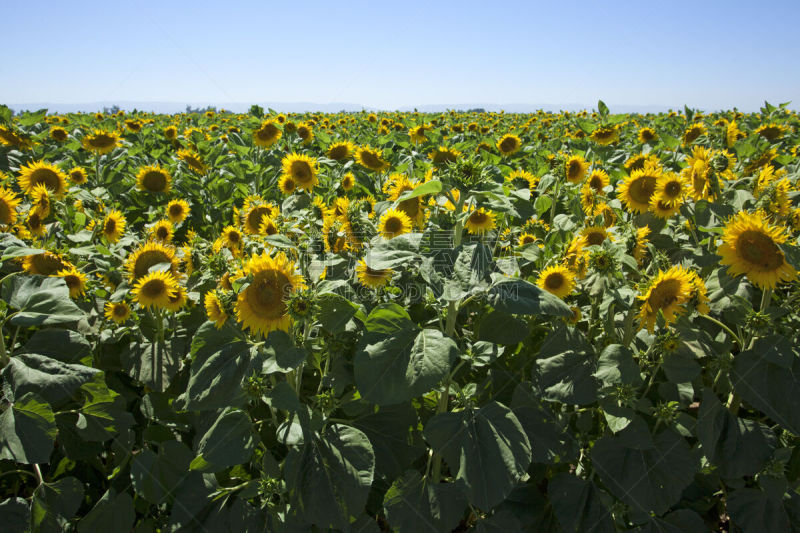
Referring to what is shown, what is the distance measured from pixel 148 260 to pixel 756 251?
3218 millimetres

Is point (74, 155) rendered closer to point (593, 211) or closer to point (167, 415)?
point (167, 415)

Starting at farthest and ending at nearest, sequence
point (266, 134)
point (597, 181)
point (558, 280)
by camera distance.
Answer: point (266, 134)
point (597, 181)
point (558, 280)

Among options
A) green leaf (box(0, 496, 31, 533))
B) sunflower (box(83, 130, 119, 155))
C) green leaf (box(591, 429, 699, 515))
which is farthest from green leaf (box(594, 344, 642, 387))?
sunflower (box(83, 130, 119, 155))

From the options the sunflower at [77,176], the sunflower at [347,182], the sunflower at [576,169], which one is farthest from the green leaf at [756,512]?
Result: the sunflower at [77,176]

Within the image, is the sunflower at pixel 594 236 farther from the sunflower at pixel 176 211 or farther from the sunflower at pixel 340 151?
the sunflower at pixel 176 211

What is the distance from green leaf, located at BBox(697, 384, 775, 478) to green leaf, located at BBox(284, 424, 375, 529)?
1481 mm

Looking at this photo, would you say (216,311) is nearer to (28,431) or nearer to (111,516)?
(28,431)

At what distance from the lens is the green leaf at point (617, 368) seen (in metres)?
1.79

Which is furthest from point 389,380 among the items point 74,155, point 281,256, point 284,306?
point 74,155

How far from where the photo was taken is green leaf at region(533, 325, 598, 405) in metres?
1.91

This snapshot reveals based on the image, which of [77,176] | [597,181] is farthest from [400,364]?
[77,176]

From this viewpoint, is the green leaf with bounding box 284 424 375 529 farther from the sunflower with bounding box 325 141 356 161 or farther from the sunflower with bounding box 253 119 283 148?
the sunflower with bounding box 253 119 283 148

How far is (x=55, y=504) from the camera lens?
1.98 meters

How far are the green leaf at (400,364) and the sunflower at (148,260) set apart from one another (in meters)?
1.66
